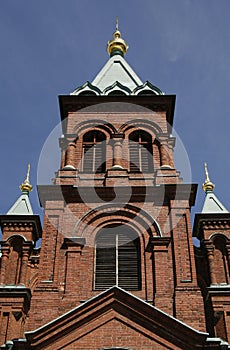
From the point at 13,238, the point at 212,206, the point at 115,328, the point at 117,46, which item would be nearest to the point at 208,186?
the point at 212,206

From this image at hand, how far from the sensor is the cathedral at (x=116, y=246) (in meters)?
15.1

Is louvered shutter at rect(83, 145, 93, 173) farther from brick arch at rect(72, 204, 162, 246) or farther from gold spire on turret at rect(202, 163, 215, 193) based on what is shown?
gold spire on turret at rect(202, 163, 215, 193)

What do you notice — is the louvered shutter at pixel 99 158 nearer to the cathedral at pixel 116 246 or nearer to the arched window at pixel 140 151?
the cathedral at pixel 116 246

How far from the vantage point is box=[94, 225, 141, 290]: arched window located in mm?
17312

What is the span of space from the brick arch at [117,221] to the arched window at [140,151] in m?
2.58

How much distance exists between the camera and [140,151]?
22.2 metres

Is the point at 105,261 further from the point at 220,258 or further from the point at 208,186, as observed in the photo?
the point at 208,186

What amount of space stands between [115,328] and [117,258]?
315 cm

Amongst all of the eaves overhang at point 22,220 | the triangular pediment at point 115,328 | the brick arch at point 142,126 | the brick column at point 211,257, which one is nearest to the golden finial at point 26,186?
the eaves overhang at point 22,220

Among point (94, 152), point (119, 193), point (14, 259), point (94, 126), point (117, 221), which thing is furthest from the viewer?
point (94, 126)

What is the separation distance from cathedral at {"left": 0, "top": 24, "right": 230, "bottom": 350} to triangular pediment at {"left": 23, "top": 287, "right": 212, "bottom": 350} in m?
0.03

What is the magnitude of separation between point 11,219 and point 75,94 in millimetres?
6037

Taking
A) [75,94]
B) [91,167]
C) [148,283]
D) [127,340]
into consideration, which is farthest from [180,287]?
[75,94]

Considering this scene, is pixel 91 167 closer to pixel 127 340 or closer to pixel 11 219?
pixel 11 219
